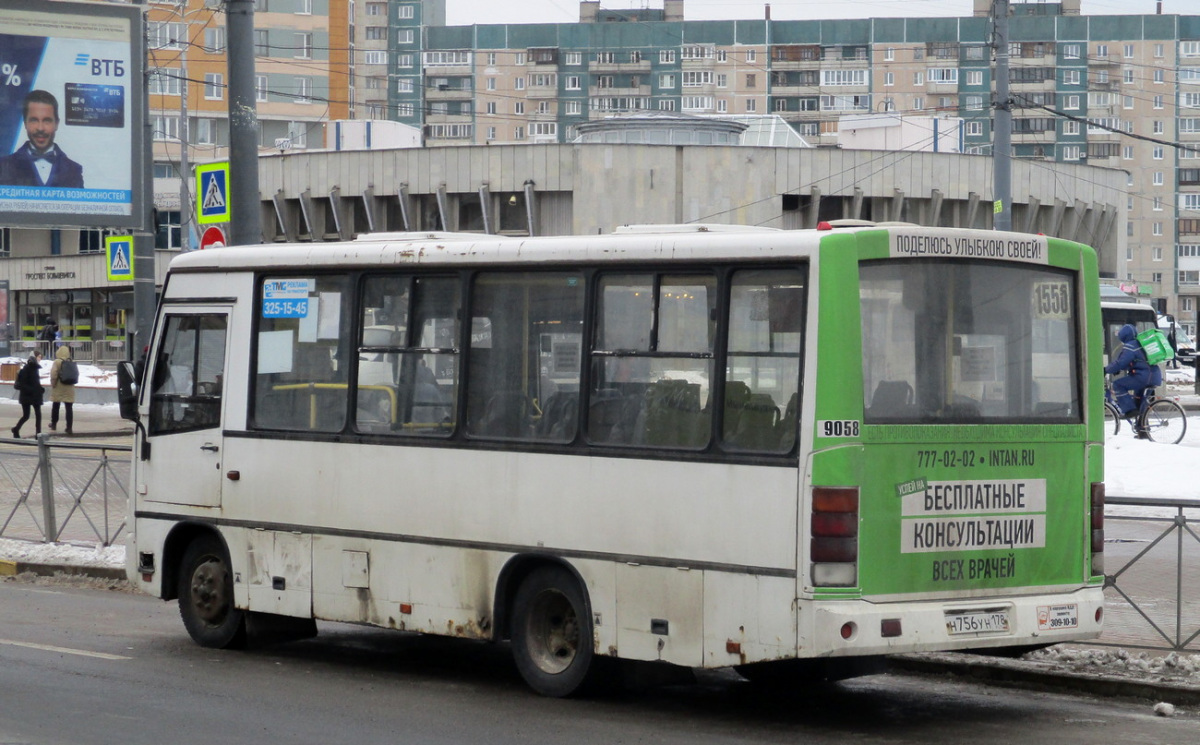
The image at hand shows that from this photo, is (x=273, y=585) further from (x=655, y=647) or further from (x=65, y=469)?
(x=65, y=469)

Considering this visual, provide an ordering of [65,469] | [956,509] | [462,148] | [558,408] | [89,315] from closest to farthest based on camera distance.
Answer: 1. [956,509]
2. [558,408]
3. [65,469]
4. [462,148]
5. [89,315]

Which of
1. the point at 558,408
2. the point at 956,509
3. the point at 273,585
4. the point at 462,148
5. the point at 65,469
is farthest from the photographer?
the point at 462,148

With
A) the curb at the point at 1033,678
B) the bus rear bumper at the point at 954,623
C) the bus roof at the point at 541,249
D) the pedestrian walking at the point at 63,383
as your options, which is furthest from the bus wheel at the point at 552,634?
the pedestrian walking at the point at 63,383

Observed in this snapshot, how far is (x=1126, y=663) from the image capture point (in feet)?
30.7

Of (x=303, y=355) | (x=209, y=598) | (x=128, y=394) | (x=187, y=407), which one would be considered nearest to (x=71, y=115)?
(x=128, y=394)

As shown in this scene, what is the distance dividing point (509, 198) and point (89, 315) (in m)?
32.9

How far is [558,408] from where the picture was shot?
28.6ft

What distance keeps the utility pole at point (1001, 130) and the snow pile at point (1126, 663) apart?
486 inches

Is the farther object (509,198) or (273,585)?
(509,198)

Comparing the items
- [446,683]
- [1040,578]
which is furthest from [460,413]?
[1040,578]

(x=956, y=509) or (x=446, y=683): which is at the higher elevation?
(x=956, y=509)

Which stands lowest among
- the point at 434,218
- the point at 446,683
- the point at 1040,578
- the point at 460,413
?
the point at 446,683

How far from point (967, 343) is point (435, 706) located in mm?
3254

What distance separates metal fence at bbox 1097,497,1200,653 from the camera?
32.0ft
